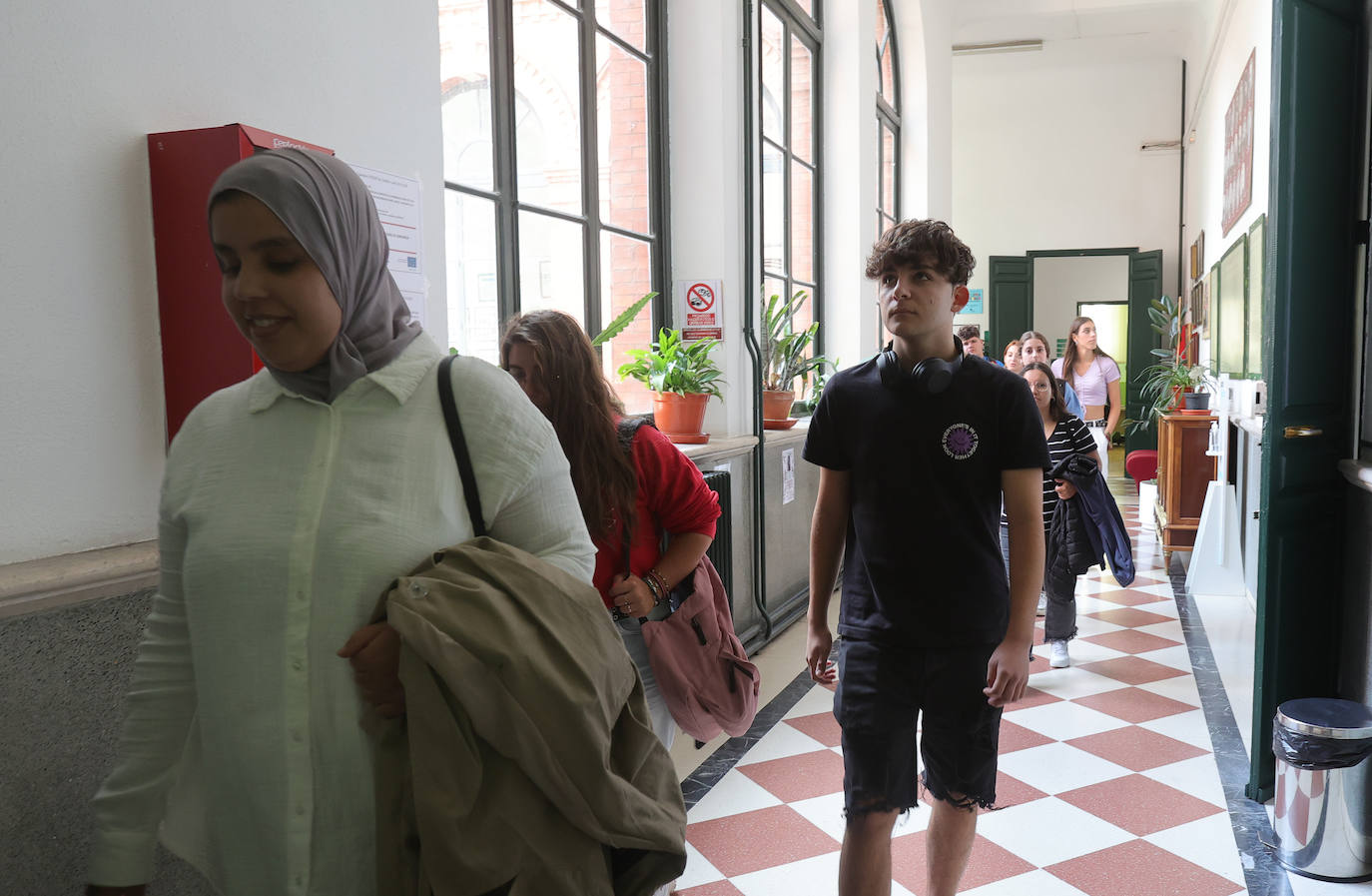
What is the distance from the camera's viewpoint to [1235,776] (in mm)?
3252

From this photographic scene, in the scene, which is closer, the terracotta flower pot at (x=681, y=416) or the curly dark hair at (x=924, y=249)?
the curly dark hair at (x=924, y=249)

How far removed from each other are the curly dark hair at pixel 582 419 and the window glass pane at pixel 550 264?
143 centimetres

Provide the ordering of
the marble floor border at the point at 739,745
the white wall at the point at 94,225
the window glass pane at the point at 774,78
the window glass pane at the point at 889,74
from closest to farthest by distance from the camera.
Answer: the white wall at the point at 94,225
the marble floor border at the point at 739,745
the window glass pane at the point at 774,78
the window glass pane at the point at 889,74

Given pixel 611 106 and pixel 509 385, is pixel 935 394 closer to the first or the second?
pixel 509 385

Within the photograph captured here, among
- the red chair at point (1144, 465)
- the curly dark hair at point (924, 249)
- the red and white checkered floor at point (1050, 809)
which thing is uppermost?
the curly dark hair at point (924, 249)

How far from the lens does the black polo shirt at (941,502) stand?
197 centimetres

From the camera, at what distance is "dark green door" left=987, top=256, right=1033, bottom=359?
13.6 meters

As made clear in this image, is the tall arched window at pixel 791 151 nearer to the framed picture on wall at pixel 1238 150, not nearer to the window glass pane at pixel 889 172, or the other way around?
A: the window glass pane at pixel 889 172

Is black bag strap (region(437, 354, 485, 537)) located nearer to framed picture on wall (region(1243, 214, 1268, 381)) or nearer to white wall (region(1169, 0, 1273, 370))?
white wall (region(1169, 0, 1273, 370))

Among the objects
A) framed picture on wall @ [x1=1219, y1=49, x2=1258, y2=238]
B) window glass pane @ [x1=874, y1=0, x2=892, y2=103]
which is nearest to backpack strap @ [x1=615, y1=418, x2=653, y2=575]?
framed picture on wall @ [x1=1219, y1=49, x2=1258, y2=238]

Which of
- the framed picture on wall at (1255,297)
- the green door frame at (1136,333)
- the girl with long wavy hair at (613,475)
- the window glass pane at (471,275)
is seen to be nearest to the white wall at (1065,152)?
the green door frame at (1136,333)

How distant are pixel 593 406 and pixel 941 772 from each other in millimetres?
1022

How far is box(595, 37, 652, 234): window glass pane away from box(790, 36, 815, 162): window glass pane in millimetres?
2153


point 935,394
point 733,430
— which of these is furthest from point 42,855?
point 733,430
